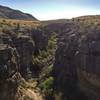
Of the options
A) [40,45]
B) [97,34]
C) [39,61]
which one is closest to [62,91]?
[97,34]

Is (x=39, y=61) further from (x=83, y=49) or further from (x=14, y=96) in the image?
(x=14, y=96)

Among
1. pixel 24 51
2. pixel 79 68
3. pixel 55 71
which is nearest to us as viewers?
pixel 79 68

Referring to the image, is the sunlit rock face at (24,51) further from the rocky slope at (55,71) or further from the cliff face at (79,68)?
the cliff face at (79,68)

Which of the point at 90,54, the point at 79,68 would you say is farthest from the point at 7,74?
the point at 79,68

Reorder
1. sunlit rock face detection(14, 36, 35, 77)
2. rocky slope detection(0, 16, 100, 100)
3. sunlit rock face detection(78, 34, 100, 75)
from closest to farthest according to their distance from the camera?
rocky slope detection(0, 16, 100, 100) → sunlit rock face detection(78, 34, 100, 75) → sunlit rock face detection(14, 36, 35, 77)

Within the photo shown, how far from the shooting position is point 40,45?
65625 mm

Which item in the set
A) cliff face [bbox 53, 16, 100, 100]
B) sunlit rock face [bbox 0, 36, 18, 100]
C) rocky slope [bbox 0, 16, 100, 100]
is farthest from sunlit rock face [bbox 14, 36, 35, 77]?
sunlit rock face [bbox 0, 36, 18, 100]

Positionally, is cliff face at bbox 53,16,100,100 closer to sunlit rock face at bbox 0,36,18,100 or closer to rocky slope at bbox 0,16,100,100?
rocky slope at bbox 0,16,100,100

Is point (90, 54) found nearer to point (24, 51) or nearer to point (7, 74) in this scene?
point (7, 74)

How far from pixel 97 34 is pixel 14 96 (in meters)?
14.4

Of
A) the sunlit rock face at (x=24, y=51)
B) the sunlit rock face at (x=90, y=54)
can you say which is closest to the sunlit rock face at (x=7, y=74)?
the sunlit rock face at (x=90, y=54)

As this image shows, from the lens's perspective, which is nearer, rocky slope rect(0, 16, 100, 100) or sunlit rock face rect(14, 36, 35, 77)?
rocky slope rect(0, 16, 100, 100)

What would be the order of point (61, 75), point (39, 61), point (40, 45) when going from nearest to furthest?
point (61, 75) < point (39, 61) < point (40, 45)

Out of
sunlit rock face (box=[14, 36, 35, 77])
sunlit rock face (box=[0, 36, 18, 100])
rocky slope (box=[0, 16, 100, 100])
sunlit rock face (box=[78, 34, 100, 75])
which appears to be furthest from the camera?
sunlit rock face (box=[14, 36, 35, 77])
